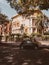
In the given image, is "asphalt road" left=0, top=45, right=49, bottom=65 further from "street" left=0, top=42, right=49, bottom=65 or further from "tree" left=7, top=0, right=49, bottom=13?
"tree" left=7, top=0, right=49, bottom=13

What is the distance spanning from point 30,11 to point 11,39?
2930 centimetres

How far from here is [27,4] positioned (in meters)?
23.2

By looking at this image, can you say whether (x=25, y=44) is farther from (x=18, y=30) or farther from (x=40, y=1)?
(x=18, y=30)

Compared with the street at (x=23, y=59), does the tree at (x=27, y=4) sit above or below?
above

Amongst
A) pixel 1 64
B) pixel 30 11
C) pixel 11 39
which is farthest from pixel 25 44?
pixel 11 39

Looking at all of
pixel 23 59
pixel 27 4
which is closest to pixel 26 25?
pixel 27 4

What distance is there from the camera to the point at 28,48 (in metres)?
29.7

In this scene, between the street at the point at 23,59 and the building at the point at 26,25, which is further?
the building at the point at 26,25

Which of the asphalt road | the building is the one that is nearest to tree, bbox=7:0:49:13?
the asphalt road

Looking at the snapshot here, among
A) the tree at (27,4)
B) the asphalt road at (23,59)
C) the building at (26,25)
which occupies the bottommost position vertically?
the asphalt road at (23,59)

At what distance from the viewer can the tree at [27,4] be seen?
22019 mm

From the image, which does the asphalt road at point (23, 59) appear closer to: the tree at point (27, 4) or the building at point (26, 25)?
the tree at point (27, 4)

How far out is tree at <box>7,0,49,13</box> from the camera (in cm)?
2202

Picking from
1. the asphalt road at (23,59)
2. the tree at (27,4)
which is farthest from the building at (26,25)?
the asphalt road at (23,59)
